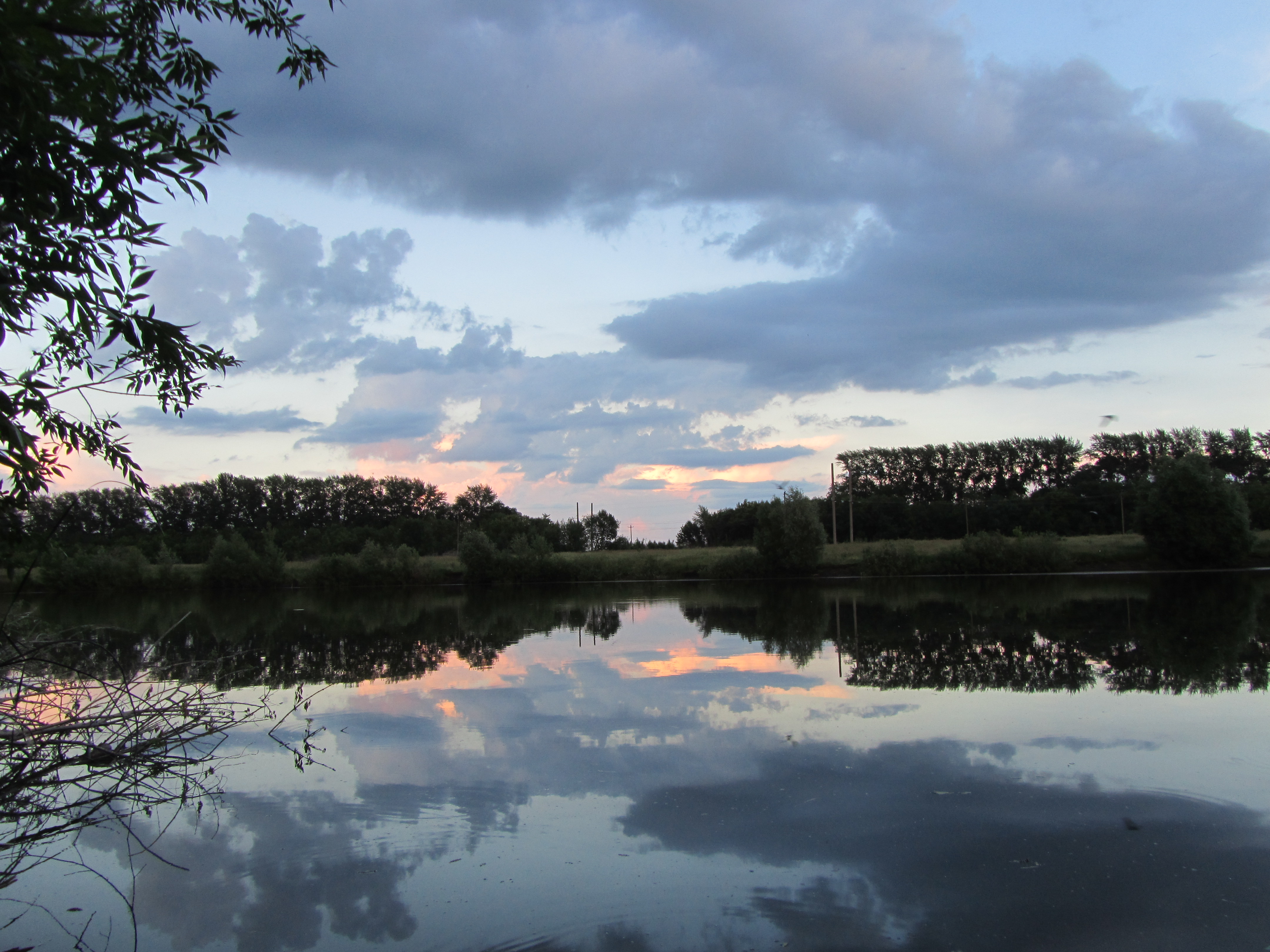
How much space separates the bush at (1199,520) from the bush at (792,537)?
819 inches

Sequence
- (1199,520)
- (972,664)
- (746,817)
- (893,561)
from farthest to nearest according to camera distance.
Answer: (893,561) → (1199,520) → (972,664) → (746,817)

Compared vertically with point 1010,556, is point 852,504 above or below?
above

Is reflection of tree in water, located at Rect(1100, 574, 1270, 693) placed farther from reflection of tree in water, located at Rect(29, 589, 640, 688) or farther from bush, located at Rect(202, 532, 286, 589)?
bush, located at Rect(202, 532, 286, 589)

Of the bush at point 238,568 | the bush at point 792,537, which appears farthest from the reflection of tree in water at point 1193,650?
the bush at point 238,568

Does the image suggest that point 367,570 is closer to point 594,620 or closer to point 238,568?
point 238,568

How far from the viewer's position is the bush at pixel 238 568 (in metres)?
62.8

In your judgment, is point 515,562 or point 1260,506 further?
point 1260,506

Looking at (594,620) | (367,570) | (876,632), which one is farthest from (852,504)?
(876,632)

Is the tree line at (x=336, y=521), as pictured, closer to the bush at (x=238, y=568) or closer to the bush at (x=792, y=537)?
the bush at (x=238, y=568)

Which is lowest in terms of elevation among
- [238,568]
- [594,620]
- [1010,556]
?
[594,620]

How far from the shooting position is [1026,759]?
8.96 meters

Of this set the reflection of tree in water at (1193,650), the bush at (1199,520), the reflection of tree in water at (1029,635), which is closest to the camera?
the reflection of tree in water at (1193,650)

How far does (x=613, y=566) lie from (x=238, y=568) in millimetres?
29238

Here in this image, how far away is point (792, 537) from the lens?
56.0m
